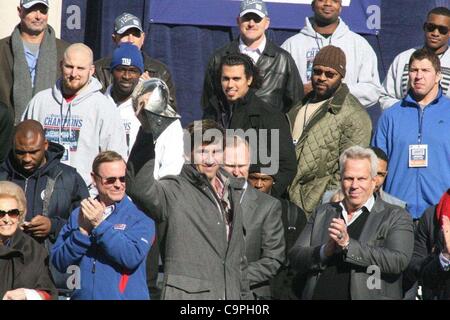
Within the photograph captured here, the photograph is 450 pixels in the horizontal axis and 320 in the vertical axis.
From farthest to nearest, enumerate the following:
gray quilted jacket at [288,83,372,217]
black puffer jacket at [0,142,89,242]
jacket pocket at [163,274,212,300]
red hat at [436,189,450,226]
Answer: gray quilted jacket at [288,83,372,217], black puffer jacket at [0,142,89,242], red hat at [436,189,450,226], jacket pocket at [163,274,212,300]

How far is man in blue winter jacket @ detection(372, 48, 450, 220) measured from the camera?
10.0m

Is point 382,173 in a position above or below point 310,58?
below

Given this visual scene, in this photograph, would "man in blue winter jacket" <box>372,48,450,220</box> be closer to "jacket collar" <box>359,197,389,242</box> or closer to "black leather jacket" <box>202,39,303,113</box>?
"black leather jacket" <box>202,39,303,113</box>

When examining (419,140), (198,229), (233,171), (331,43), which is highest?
(331,43)

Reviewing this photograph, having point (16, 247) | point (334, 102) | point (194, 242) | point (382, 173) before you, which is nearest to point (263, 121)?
point (334, 102)

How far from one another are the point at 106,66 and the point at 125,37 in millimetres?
324

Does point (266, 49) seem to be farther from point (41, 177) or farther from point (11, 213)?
point (11, 213)

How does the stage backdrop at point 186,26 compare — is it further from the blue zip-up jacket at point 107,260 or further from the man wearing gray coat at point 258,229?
the blue zip-up jacket at point 107,260

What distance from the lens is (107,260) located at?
27.5ft

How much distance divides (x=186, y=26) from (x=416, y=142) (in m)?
2.88

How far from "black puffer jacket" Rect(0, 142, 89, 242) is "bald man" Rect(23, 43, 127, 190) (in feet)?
1.69

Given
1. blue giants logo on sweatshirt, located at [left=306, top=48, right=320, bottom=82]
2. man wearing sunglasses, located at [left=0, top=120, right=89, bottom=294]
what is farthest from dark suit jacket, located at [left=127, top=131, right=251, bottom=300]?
blue giants logo on sweatshirt, located at [left=306, top=48, right=320, bottom=82]

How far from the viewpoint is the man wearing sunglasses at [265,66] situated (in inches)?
419

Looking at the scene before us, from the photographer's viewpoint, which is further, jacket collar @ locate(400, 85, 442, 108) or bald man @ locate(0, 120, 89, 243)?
jacket collar @ locate(400, 85, 442, 108)
